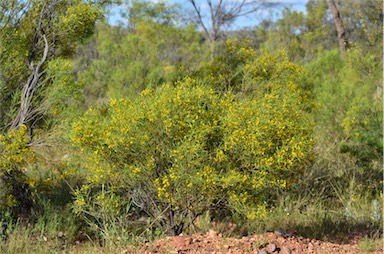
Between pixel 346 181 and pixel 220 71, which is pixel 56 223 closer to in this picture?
pixel 220 71

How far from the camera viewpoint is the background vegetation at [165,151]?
4539 millimetres

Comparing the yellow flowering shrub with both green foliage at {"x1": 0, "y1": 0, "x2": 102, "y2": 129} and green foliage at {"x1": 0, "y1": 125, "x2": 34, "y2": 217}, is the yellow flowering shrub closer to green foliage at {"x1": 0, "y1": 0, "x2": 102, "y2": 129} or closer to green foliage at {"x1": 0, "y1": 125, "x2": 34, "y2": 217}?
green foliage at {"x1": 0, "y1": 125, "x2": 34, "y2": 217}

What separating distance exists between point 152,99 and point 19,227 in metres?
2.15

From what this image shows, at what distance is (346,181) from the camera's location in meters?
7.94

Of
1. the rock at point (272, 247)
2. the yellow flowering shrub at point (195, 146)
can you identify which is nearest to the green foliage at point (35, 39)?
the yellow flowering shrub at point (195, 146)

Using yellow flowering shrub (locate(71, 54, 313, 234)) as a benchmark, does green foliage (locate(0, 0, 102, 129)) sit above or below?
above

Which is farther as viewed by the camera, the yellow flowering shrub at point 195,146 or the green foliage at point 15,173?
the green foliage at point 15,173

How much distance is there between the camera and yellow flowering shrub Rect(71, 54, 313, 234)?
4461 mm

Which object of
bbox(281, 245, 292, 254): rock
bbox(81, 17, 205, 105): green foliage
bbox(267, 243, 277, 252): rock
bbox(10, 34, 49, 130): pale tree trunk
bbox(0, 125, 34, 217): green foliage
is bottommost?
bbox(281, 245, 292, 254): rock

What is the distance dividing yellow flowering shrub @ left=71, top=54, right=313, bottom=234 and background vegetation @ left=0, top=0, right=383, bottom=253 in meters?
0.01

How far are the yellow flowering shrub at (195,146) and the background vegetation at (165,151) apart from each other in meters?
0.01

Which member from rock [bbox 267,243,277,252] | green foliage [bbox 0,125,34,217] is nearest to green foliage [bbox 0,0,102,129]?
green foliage [bbox 0,125,34,217]

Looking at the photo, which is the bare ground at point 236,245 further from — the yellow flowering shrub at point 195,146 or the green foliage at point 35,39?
the green foliage at point 35,39

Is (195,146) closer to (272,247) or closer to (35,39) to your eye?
(272,247)
